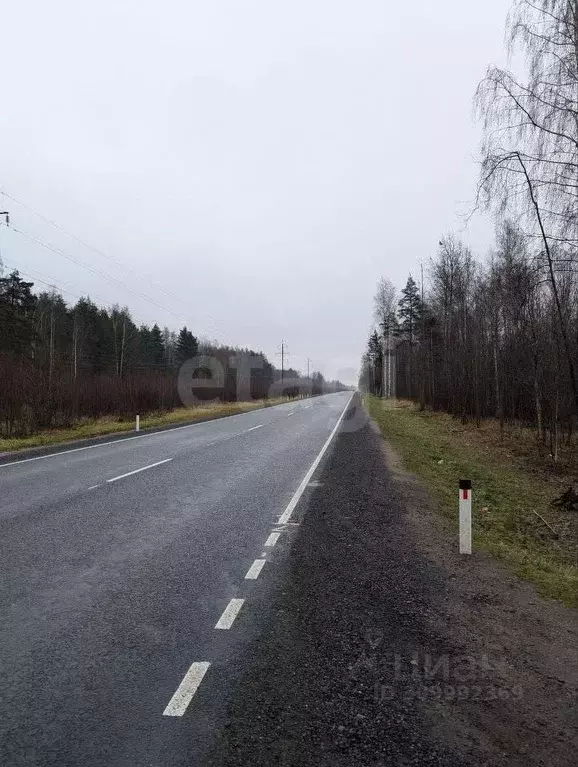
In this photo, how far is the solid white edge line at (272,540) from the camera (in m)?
6.40

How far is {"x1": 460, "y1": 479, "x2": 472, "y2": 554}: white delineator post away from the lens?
6.06 m

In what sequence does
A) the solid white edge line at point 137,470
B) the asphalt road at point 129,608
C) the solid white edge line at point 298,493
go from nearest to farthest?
the asphalt road at point 129,608
the solid white edge line at point 298,493
the solid white edge line at point 137,470

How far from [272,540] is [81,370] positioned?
107ft

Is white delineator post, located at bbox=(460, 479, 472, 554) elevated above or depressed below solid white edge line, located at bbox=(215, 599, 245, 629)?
above

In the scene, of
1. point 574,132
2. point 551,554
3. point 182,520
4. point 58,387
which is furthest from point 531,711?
point 58,387

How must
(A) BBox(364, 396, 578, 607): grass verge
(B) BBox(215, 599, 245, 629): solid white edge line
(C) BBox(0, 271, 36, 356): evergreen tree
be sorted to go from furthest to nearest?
(C) BBox(0, 271, 36, 356): evergreen tree
(A) BBox(364, 396, 578, 607): grass verge
(B) BBox(215, 599, 245, 629): solid white edge line

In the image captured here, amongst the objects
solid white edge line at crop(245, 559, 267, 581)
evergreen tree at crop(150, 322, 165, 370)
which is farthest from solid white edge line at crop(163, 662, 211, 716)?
evergreen tree at crop(150, 322, 165, 370)

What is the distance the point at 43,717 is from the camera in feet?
9.69

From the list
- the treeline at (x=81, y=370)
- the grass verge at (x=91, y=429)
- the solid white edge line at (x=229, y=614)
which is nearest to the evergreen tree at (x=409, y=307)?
the treeline at (x=81, y=370)

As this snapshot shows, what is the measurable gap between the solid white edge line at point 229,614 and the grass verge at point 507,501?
9.72 feet

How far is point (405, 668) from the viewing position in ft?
11.5

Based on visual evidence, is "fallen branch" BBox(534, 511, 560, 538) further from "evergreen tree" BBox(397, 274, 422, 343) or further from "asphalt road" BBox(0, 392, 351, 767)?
"evergreen tree" BBox(397, 274, 422, 343)

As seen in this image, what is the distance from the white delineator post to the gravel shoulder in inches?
6.1

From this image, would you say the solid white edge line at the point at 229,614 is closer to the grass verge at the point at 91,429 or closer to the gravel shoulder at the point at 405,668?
the gravel shoulder at the point at 405,668
